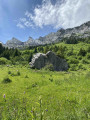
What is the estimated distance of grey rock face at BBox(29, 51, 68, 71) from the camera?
31.9m

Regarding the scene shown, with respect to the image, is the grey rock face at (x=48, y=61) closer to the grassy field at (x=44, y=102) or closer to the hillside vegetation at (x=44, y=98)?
the hillside vegetation at (x=44, y=98)

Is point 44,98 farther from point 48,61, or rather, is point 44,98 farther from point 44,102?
point 48,61

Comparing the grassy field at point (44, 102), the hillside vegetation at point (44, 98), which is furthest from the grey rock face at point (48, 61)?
the grassy field at point (44, 102)

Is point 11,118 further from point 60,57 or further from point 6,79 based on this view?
point 60,57

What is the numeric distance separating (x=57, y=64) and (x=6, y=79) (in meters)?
30.7

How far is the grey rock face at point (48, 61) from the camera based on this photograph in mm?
31942

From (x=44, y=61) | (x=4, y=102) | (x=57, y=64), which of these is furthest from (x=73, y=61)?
(x=4, y=102)

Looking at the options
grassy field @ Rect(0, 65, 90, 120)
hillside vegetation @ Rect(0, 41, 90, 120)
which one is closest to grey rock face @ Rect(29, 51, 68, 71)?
hillside vegetation @ Rect(0, 41, 90, 120)

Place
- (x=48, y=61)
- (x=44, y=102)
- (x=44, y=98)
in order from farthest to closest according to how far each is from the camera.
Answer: (x=48, y=61) → (x=44, y=98) → (x=44, y=102)

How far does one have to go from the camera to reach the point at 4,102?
5793 millimetres

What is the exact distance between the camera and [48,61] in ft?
117

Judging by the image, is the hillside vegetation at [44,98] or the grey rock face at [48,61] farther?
the grey rock face at [48,61]

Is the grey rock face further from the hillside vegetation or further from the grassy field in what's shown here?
the grassy field

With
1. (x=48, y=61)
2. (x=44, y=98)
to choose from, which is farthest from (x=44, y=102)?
(x=48, y=61)
